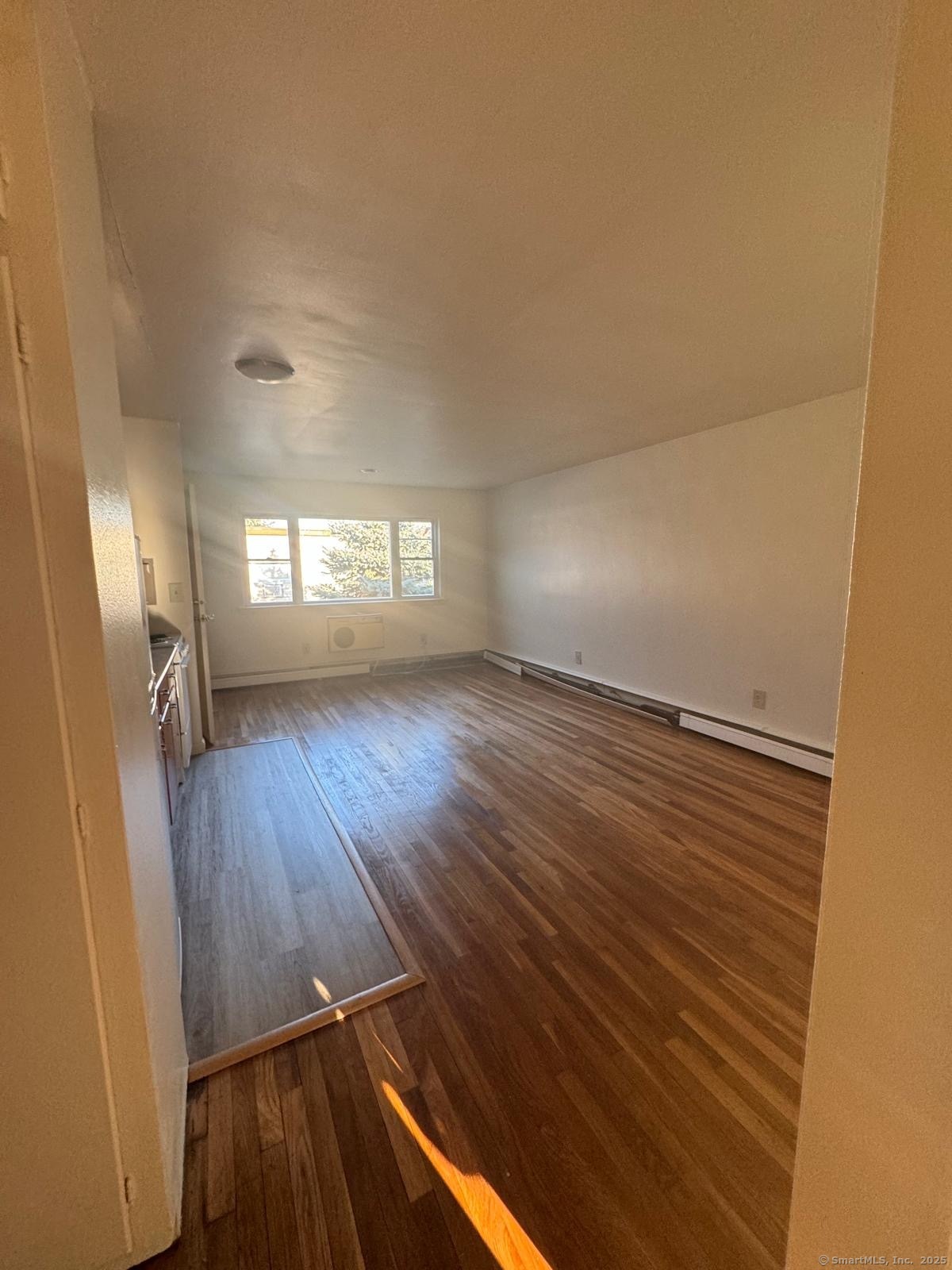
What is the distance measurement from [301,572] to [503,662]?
285cm

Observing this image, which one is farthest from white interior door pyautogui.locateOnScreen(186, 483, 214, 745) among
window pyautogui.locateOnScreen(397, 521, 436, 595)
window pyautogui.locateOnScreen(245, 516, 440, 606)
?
window pyautogui.locateOnScreen(397, 521, 436, 595)

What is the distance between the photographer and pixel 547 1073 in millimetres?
1401

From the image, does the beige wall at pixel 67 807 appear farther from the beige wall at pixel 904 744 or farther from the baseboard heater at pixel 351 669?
the baseboard heater at pixel 351 669

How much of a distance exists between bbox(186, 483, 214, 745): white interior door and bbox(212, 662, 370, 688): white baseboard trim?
184 centimetres

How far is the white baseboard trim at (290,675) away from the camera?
5.80 metres

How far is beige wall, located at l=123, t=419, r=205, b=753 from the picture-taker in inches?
136

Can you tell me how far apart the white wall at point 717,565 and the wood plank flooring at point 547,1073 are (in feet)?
3.94

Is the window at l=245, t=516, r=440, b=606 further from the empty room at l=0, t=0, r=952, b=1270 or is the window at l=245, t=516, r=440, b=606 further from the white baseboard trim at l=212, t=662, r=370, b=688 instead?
the empty room at l=0, t=0, r=952, b=1270

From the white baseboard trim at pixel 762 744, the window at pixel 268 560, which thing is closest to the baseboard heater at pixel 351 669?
the window at pixel 268 560

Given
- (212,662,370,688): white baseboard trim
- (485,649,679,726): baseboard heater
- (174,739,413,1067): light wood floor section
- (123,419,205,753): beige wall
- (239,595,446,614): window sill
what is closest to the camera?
(174,739,413,1067): light wood floor section

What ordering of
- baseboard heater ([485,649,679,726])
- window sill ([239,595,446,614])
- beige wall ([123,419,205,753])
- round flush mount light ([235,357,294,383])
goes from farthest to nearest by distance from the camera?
window sill ([239,595,446,614])
baseboard heater ([485,649,679,726])
beige wall ([123,419,205,753])
round flush mount light ([235,357,294,383])

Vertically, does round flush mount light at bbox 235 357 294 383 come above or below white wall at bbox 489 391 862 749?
above

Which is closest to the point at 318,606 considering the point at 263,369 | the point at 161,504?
the point at 161,504

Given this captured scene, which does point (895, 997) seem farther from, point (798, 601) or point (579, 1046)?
point (798, 601)
